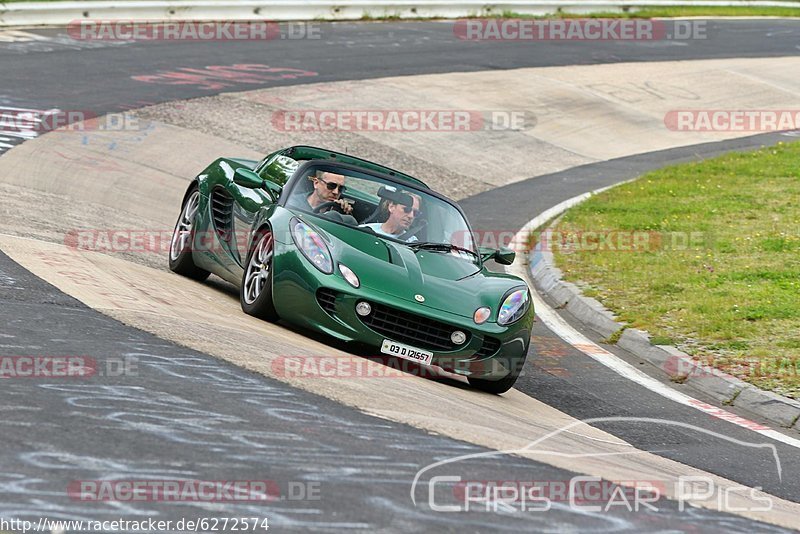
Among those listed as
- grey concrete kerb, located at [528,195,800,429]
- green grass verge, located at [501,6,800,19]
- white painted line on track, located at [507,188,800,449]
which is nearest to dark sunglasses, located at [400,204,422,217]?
white painted line on track, located at [507,188,800,449]

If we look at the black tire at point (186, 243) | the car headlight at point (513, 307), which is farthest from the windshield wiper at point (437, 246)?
the black tire at point (186, 243)

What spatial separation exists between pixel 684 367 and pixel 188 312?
4069 mm

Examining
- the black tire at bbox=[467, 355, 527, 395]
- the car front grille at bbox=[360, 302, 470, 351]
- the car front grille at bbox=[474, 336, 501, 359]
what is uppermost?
the car front grille at bbox=[360, 302, 470, 351]

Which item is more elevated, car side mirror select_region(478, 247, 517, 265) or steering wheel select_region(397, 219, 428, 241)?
steering wheel select_region(397, 219, 428, 241)

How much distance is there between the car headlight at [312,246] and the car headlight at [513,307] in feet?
4.08

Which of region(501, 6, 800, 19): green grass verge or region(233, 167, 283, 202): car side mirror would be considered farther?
region(501, 6, 800, 19): green grass verge

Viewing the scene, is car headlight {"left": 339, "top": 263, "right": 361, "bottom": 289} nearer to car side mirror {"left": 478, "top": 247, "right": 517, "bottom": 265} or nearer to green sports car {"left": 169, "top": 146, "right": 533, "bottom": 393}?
green sports car {"left": 169, "top": 146, "right": 533, "bottom": 393}

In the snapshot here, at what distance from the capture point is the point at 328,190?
9.95 meters

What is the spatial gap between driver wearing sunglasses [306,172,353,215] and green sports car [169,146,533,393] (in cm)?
1

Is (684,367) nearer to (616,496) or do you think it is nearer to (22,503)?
(616,496)

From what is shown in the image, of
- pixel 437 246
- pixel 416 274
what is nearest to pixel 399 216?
pixel 437 246

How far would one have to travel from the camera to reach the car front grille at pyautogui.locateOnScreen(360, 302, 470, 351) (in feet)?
28.0

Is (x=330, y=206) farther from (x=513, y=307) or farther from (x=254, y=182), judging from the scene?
(x=513, y=307)

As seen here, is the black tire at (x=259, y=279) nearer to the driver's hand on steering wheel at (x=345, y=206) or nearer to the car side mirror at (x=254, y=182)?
the car side mirror at (x=254, y=182)
